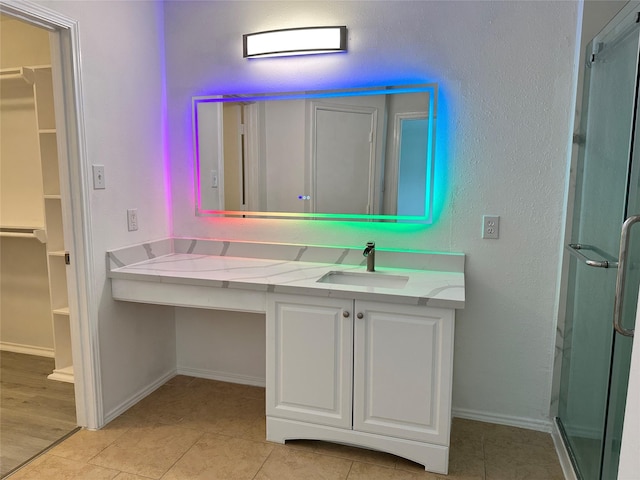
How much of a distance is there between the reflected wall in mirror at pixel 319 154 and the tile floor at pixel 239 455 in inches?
44.9

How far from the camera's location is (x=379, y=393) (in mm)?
2064

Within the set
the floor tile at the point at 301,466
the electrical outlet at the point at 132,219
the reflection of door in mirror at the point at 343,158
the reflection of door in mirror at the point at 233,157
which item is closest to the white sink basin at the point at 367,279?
the reflection of door in mirror at the point at 343,158

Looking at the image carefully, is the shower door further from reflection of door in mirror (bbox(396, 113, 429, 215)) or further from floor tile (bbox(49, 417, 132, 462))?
floor tile (bbox(49, 417, 132, 462))

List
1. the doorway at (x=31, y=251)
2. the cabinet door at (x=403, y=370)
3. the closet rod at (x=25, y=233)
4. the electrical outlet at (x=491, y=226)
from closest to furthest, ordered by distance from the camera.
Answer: the cabinet door at (x=403, y=370)
the electrical outlet at (x=491, y=226)
the doorway at (x=31, y=251)
the closet rod at (x=25, y=233)

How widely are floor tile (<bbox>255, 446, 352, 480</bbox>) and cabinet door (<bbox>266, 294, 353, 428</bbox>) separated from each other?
0.16 m

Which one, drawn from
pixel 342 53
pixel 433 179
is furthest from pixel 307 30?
pixel 433 179

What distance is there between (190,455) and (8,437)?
935mm

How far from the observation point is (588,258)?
1.82m

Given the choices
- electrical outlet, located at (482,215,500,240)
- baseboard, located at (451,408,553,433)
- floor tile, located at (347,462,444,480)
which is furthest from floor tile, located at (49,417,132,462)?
electrical outlet, located at (482,215,500,240)

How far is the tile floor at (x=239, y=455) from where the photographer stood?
6.66 ft

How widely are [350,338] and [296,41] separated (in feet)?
5.10

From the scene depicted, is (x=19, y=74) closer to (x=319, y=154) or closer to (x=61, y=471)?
(x=319, y=154)

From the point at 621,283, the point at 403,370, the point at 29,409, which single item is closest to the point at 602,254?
the point at 621,283

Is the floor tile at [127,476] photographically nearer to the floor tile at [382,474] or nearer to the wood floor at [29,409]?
the wood floor at [29,409]
